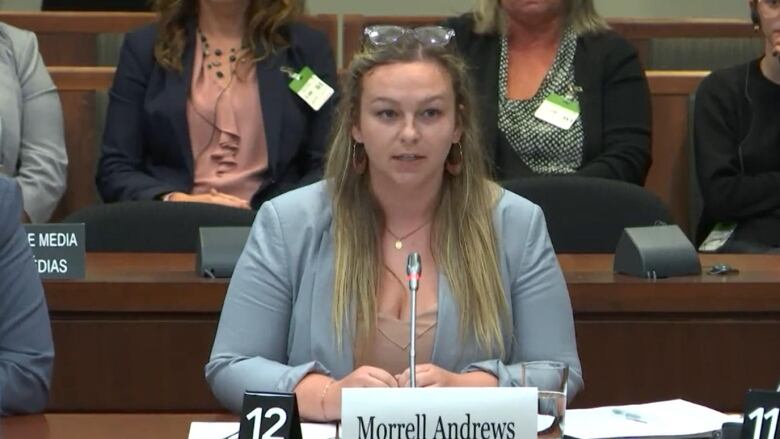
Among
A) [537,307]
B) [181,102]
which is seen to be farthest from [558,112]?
[537,307]

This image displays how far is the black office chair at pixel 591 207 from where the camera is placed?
2979 millimetres

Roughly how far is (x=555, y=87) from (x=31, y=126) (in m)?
1.40

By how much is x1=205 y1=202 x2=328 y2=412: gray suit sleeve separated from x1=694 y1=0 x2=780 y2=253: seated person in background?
5.81 feet

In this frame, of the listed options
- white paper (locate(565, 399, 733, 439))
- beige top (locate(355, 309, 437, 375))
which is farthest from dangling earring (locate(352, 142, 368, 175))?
white paper (locate(565, 399, 733, 439))

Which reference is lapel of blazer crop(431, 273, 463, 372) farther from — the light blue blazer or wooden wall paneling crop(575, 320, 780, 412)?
wooden wall paneling crop(575, 320, 780, 412)

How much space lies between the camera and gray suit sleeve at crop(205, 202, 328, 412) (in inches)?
82.7

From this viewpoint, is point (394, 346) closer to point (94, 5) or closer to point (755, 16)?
point (755, 16)

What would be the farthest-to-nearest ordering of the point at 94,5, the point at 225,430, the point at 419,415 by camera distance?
the point at 94,5, the point at 225,430, the point at 419,415

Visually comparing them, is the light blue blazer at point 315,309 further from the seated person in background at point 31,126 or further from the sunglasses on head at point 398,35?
the seated person in background at point 31,126

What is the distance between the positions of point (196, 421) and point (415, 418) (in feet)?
1.44

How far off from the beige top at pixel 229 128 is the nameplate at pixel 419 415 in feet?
7.01

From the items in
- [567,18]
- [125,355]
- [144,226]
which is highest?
[567,18]

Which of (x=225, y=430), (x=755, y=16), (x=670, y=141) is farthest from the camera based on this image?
(x=670, y=141)

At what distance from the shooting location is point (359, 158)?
2.27 metres
